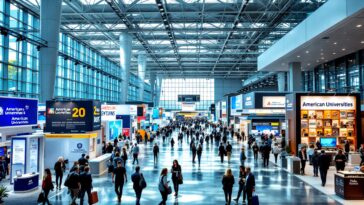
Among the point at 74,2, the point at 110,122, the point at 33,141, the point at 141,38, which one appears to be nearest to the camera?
the point at 33,141

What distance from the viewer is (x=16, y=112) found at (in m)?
13.5

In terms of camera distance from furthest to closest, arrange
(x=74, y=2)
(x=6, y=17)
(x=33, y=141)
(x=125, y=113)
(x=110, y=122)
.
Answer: (x=125, y=113), (x=74, y=2), (x=110, y=122), (x=6, y=17), (x=33, y=141)

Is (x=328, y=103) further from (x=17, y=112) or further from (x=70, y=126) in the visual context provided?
(x=17, y=112)

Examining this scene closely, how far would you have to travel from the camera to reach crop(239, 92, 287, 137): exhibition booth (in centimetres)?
3238

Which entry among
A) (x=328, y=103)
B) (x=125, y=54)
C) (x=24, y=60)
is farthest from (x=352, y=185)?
(x=125, y=54)

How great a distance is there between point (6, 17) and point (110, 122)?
32.6ft

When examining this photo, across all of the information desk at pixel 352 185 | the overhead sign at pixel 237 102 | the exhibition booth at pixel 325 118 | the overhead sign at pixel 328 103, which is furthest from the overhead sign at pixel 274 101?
the information desk at pixel 352 185

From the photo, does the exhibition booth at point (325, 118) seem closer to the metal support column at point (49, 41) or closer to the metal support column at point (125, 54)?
the metal support column at point (49, 41)

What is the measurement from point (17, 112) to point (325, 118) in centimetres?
1708

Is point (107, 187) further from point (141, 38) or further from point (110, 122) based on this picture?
point (141, 38)

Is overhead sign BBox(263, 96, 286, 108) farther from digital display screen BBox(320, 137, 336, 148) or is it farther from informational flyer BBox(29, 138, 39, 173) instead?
informational flyer BBox(29, 138, 39, 173)

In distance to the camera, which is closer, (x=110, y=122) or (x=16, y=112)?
(x=16, y=112)

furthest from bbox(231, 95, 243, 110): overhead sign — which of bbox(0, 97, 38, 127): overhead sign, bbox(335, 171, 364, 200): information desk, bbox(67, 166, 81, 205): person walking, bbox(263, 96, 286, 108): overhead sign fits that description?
bbox(67, 166, 81, 205): person walking

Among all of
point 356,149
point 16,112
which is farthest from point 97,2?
point 356,149
